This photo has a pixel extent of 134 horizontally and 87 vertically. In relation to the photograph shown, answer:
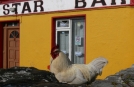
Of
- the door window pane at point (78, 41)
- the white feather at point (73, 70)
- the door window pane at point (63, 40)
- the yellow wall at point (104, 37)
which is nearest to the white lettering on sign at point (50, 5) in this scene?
the yellow wall at point (104, 37)

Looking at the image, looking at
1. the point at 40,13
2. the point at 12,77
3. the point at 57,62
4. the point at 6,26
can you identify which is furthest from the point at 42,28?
the point at 12,77

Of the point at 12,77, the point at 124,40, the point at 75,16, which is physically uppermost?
the point at 75,16

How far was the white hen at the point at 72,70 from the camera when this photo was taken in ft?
24.3

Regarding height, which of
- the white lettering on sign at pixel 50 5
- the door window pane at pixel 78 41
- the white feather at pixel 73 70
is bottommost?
the white feather at pixel 73 70

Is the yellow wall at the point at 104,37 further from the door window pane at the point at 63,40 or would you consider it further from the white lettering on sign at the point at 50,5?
the door window pane at the point at 63,40

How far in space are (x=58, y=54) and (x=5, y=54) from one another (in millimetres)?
5906

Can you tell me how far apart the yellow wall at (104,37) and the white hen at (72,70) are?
1.88 m

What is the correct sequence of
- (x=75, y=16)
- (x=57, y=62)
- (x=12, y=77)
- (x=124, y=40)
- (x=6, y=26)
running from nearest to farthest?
(x=12, y=77) < (x=57, y=62) < (x=124, y=40) < (x=75, y=16) < (x=6, y=26)

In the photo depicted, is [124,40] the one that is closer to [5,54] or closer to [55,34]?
[55,34]

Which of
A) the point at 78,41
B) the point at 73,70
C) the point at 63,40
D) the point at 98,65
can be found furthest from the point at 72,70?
the point at 63,40

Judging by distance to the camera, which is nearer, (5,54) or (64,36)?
(64,36)

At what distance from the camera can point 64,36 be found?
11.2 meters

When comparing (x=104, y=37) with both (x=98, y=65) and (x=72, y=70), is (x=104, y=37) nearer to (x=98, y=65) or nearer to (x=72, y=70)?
(x=98, y=65)

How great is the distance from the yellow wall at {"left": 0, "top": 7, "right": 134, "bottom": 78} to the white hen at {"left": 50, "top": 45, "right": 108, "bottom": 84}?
6.18 feet
